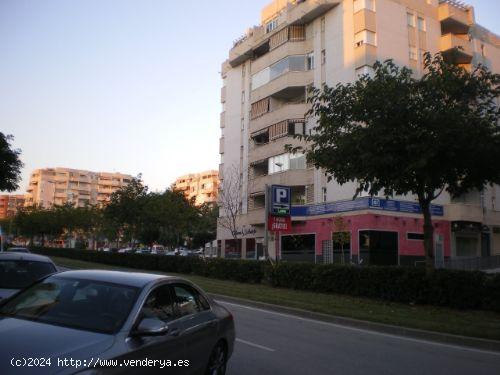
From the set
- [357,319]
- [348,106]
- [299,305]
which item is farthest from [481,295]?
[348,106]

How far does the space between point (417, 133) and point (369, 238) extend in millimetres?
22591

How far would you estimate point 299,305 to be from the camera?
15.7 meters

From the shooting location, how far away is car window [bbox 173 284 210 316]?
5.63 meters

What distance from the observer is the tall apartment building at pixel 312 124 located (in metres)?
38.7

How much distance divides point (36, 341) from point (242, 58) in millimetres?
52217

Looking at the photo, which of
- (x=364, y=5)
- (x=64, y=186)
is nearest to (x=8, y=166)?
(x=364, y=5)

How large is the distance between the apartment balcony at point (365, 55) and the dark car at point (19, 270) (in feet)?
110

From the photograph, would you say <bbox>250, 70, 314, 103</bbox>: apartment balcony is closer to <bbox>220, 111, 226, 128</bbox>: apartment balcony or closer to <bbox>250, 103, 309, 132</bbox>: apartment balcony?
<bbox>250, 103, 309, 132</bbox>: apartment balcony

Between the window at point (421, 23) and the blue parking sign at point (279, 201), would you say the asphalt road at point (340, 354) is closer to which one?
the blue parking sign at point (279, 201)

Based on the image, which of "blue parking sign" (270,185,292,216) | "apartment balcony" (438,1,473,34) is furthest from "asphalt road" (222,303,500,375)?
"apartment balcony" (438,1,473,34)

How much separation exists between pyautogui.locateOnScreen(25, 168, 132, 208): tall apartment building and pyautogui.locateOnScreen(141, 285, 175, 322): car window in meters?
153

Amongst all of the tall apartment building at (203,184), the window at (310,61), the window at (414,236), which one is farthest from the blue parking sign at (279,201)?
the tall apartment building at (203,184)

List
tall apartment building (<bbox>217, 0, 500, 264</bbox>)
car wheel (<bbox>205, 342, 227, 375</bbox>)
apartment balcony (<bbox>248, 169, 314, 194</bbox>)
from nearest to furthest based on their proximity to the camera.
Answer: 1. car wheel (<bbox>205, 342, 227, 375</bbox>)
2. tall apartment building (<bbox>217, 0, 500, 264</bbox>)
3. apartment balcony (<bbox>248, 169, 314, 194</bbox>)

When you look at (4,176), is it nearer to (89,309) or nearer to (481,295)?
(481,295)
